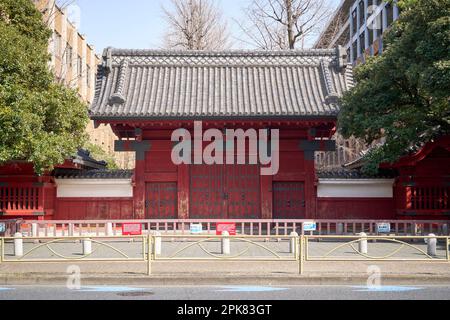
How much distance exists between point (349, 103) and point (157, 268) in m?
9.22

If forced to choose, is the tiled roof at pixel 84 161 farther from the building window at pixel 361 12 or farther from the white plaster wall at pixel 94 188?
the building window at pixel 361 12

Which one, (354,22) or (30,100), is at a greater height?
(354,22)

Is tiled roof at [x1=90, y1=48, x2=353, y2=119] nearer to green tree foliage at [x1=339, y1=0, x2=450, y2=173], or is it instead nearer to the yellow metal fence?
green tree foliage at [x1=339, y1=0, x2=450, y2=173]

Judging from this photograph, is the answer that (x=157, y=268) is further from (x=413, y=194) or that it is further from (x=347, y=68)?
(x=347, y=68)

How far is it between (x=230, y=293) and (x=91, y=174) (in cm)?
1205

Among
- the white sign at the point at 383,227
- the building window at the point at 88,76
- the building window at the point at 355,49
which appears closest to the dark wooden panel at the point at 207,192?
the white sign at the point at 383,227

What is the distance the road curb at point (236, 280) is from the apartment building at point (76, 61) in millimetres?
29298

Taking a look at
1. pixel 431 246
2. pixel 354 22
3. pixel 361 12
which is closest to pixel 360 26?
pixel 361 12

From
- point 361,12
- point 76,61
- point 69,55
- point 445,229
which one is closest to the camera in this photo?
point 445,229

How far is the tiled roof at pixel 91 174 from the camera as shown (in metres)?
20.8

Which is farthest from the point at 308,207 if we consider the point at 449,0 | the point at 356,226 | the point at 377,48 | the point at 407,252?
the point at 377,48

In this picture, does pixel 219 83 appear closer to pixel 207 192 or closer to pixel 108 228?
pixel 207 192

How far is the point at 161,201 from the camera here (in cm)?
2092

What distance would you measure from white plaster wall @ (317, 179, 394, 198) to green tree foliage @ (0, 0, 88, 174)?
9.53 metres
